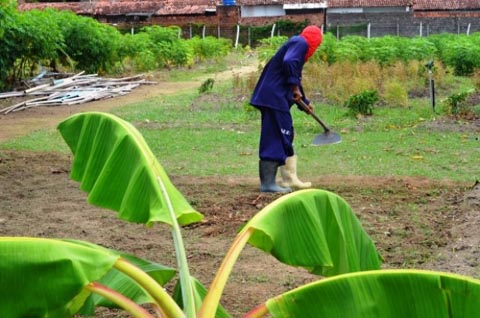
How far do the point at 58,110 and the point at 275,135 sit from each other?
1043cm

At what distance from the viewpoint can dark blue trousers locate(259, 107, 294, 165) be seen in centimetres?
908

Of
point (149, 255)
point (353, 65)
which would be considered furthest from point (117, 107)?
point (149, 255)

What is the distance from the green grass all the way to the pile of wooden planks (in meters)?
2.22

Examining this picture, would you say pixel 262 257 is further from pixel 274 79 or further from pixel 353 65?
pixel 353 65

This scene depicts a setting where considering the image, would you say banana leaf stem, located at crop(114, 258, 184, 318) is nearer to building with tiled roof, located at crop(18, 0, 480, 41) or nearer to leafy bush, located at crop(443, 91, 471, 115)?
leafy bush, located at crop(443, 91, 471, 115)

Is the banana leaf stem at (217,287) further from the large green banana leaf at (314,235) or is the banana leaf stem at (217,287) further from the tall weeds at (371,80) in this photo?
the tall weeds at (371,80)

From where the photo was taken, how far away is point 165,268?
4242 mm

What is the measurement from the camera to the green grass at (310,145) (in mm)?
10922

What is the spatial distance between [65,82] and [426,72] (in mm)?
8946

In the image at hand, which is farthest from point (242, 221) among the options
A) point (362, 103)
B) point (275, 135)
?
point (362, 103)

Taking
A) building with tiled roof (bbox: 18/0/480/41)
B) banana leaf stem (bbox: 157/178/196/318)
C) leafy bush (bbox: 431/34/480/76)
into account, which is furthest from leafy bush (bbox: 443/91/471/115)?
building with tiled roof (bbox: 18/0/480/41)

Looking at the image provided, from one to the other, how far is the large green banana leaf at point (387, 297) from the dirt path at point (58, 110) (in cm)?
1157

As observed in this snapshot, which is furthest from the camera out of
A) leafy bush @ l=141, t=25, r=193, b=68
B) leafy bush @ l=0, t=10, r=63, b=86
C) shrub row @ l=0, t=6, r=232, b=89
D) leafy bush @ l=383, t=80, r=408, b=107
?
leafy bush @ l=141, t=25, r=193, b=68

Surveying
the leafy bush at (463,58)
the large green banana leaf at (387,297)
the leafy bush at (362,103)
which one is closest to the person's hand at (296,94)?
the large green banana leaf at (387,297)
